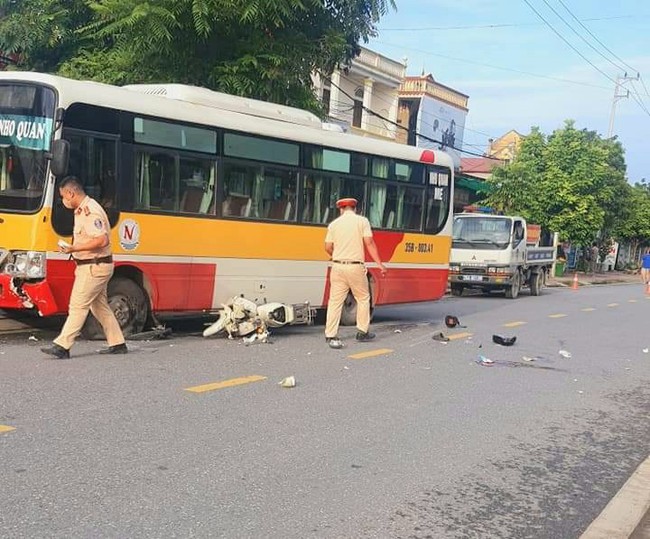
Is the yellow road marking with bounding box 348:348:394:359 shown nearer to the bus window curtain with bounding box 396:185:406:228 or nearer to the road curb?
the bus window curtain with bounding box 396:185:406:228

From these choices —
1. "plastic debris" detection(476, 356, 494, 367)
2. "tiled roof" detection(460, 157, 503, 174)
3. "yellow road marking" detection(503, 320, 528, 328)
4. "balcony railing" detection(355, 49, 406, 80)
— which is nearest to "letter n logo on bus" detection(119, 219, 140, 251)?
"plastic debris" detection(476, 356, 494, 367)

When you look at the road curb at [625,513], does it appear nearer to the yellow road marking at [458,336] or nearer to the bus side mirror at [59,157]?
the bus side mirror at [59,157]

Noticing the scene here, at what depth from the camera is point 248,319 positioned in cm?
1001

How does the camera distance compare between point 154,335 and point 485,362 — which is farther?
point 154,335

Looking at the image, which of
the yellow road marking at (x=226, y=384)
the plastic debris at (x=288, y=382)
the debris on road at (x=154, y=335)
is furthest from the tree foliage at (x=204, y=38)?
the plastic debris at (x=288, y=382)

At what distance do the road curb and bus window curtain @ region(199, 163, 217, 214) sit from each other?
6297 millimetres

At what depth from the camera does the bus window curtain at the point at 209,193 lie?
9.92 meters

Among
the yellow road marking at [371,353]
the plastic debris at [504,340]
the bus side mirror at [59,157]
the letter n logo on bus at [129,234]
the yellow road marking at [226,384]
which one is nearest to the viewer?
the yellow road marking at [226,384]

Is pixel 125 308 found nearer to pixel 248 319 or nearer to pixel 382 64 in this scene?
pixel 248 319

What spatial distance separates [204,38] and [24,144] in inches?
212

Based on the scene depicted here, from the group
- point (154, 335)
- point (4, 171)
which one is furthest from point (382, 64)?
point (4, 171)

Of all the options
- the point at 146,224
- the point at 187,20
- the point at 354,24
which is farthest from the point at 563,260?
the point at 146,224

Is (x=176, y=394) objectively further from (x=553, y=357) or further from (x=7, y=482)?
(x=553, y=357)

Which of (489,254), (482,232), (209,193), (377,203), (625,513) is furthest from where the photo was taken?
(482,232)
